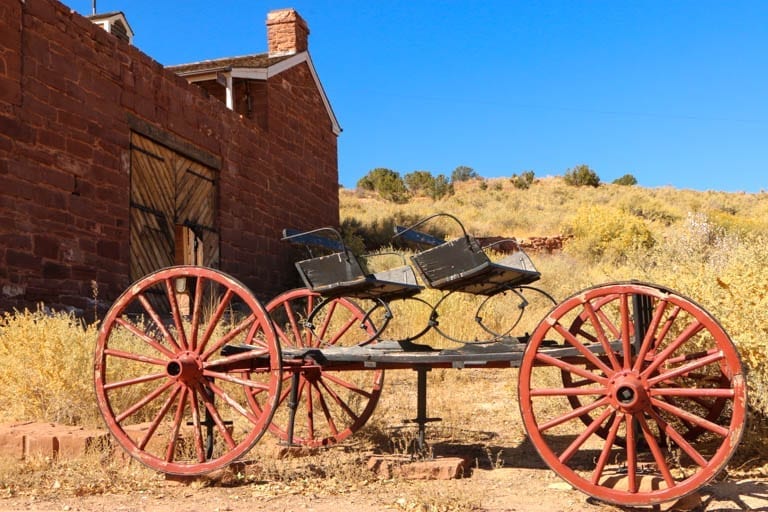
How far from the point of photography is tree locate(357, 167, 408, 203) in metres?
39.7

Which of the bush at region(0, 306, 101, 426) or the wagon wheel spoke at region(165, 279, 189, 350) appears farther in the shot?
the bush at region(0, 306, 101, 426)

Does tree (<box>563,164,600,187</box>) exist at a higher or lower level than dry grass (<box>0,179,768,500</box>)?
higher

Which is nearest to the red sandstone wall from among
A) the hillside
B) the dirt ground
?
the dirt ground

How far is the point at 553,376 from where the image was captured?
713 cm

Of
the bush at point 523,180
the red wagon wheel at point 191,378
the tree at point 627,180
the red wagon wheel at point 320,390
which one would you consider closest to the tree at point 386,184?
the bush at point 523,180

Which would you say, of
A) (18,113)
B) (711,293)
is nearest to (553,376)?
(711,293)

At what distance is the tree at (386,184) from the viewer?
130ft

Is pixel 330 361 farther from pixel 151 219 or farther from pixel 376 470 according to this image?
pixel 151 219

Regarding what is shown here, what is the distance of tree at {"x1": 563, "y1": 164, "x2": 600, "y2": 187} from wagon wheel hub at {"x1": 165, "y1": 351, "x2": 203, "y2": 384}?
3976 centimetres

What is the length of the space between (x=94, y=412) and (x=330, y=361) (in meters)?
2.36

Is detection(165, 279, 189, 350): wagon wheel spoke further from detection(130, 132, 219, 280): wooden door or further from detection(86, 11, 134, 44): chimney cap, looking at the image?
detection(86, 11, 134, 44): chimney cap

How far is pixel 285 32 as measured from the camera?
1703 cm

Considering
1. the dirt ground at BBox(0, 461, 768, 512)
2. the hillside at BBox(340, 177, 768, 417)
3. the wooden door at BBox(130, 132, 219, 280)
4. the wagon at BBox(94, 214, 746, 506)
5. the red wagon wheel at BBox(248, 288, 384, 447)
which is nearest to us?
the wagon at BBox(94, 214, 746, 506)

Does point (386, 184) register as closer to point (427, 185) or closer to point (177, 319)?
point (427, 185)
